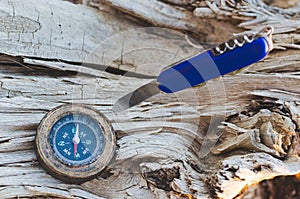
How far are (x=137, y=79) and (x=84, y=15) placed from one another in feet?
1.02

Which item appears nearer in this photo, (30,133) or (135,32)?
(30,133)

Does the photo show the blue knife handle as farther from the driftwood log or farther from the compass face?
the compass face

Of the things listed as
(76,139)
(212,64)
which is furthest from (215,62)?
(76,139)

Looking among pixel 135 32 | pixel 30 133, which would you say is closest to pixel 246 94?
pixel 135 32

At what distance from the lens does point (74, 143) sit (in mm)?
1639

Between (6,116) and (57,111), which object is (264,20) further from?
(6,116)

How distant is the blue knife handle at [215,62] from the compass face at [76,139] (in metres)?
0.28

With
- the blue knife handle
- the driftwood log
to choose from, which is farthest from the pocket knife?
the driftwood log

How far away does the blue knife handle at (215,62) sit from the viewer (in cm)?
168

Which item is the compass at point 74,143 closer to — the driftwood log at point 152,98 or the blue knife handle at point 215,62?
the driftwood log at point 152,98

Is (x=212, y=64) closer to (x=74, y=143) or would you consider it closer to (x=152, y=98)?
(x=152, y=98)

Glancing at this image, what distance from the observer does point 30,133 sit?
169cm

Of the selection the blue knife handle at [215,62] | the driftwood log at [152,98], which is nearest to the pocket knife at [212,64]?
the blue knife handle at [215,62]

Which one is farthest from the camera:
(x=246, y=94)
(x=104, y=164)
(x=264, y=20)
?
(x=264, y=20)
